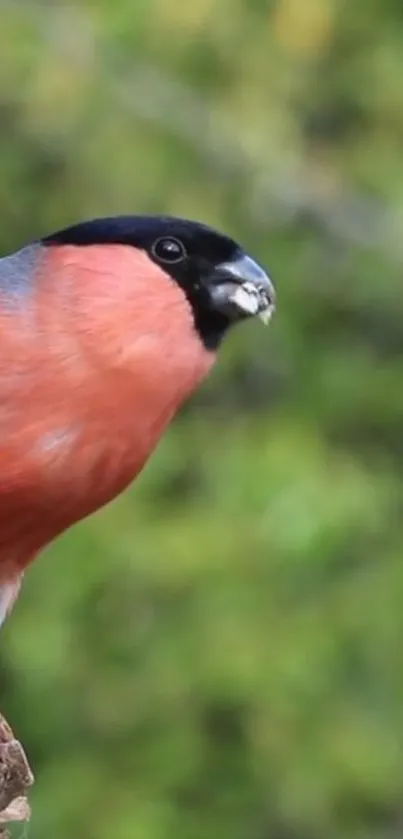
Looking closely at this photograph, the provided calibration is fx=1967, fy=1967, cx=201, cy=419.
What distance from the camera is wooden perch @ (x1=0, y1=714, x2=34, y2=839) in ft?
9.49

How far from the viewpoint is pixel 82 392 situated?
2.78 m

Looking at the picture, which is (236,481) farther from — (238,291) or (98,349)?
(98,349)

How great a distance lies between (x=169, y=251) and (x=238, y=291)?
0.13 m

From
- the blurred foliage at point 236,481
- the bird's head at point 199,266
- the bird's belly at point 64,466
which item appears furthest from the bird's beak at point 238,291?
the blurred foliage at point 236,481

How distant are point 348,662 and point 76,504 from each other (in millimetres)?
2496

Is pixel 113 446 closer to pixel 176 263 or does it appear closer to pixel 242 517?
pixel 176 263

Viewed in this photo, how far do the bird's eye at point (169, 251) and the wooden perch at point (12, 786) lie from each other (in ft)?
2.55

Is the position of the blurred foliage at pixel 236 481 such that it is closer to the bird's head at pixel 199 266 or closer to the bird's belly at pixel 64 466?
the bird's head at pixel 199 266

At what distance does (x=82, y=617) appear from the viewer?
505 cm

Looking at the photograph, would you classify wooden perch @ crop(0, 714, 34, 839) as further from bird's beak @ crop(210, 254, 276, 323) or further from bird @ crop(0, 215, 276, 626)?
bird's beak @ crop(210, 254, 276, 323)

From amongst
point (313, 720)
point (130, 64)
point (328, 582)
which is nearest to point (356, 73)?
point (130, 64)

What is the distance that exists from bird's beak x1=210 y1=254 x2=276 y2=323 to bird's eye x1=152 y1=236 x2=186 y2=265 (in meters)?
0.06

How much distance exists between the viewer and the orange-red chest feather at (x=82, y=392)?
9.11ft

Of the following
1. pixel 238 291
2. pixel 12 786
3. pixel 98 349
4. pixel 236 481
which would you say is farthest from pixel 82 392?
pixel 236 481
